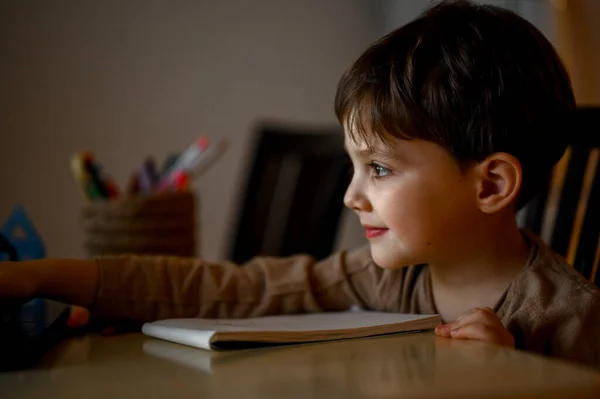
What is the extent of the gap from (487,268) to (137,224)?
640mm

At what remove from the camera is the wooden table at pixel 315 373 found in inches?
17.6

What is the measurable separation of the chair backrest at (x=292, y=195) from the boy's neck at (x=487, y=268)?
0.39m

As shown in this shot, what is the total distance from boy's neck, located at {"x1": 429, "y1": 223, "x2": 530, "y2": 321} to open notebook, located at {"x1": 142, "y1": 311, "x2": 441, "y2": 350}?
131 mm

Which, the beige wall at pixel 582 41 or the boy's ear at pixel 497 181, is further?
the beige wall at pixel 582 41

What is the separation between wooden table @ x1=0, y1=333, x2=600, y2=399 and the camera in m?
0.45

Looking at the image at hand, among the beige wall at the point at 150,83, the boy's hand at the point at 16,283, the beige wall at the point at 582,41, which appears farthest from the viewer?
the beige wall at the point at 582,41

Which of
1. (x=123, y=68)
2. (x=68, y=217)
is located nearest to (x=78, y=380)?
(x=68, y=217)

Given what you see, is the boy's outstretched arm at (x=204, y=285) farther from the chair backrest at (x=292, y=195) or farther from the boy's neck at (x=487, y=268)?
the chair backrest at (x=292, y=195)

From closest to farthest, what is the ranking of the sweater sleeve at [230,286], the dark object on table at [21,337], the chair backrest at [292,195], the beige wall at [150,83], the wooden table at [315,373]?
the wooden table at [315,373], the dark object on table at [21,337], the sweater sleeve at [230,286], the chair backrest at [292,195], the beige wall at [150,83]

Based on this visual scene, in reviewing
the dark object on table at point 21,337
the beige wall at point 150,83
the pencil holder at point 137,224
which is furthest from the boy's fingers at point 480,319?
the beige wall at point 150,83

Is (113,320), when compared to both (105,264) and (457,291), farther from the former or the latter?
(457,291)

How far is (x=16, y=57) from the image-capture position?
175 cm

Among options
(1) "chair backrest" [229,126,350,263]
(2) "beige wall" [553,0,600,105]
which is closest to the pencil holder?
(1) "chair backrest" [229,126,350,263]

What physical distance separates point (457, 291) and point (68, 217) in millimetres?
1160
